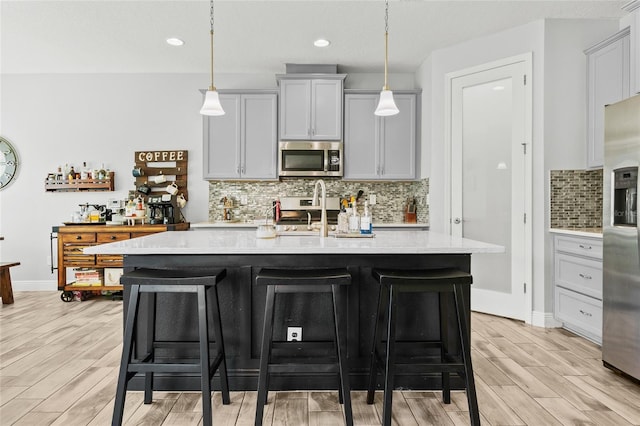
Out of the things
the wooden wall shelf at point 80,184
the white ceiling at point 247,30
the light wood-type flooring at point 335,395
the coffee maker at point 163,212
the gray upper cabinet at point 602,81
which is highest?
the white ceiling at point 247,30

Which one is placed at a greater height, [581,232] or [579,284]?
[581,232]

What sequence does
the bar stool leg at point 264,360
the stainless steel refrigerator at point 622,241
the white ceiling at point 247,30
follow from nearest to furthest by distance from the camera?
1. the bar stool leg at point 264,360
2. the stainless steel refrigerator at point 622,241
3. the white ceiling at point 247,30

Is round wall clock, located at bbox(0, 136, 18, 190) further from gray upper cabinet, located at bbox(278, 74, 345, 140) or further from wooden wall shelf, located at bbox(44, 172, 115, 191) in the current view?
gray upper cabinet, located at bbox(278, 74, 345, 140)

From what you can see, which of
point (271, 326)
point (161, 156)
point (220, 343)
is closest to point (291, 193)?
point (161, 156)

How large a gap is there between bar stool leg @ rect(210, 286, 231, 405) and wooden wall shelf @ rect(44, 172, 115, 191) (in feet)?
11.9

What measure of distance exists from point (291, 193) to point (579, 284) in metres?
3.19

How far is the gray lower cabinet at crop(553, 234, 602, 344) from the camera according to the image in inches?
120

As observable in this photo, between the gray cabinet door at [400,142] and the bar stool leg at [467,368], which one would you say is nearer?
the bar stool leg at [467,368]

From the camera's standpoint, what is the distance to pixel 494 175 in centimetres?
395

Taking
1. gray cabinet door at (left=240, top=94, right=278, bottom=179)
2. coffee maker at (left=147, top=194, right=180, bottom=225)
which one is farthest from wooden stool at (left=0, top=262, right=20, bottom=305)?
gray cabinet door at (left=240, top=94, right=278, bottom=179)

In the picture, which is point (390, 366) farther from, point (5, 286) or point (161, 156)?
point (5, 286)

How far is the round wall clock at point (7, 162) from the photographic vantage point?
5.16m

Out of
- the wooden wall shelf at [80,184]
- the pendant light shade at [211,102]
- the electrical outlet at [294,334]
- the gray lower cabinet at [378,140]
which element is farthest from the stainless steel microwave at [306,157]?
the electrical outlet at [294,334]

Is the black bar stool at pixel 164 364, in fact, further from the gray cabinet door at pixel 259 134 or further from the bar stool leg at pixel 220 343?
the gray cabinet door at pixel 259 134
